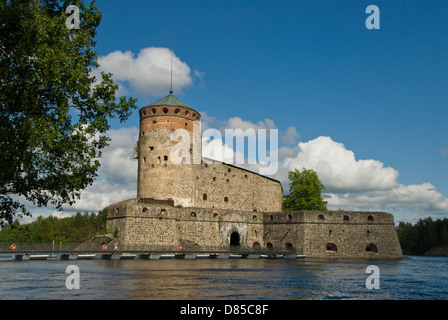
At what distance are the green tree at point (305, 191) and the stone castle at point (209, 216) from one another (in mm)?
5953

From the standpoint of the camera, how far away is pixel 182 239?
134ft

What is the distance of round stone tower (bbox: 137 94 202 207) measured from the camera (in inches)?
1705

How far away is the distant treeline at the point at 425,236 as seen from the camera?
8619cm

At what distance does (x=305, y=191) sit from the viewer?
2036 inches

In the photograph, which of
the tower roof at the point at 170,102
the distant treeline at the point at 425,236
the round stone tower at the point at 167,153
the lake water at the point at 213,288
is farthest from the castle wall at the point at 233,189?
the distant treeline at the point at 425,236

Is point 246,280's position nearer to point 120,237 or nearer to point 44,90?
point 44,90

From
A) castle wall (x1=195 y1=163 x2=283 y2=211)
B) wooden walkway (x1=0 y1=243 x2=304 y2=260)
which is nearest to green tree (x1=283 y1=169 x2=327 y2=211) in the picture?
castle wall (x1=195 y1=163 x2=283 y2=211)

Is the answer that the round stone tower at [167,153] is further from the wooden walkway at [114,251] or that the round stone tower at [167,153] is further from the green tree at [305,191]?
the green tree at [305,191]

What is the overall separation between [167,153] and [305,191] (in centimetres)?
1835

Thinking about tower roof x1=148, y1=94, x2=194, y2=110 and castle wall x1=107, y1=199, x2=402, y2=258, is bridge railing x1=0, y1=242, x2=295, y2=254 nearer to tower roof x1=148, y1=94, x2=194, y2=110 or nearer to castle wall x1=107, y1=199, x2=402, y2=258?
castle wall x1=107, y1=199, x2=402, y2=258

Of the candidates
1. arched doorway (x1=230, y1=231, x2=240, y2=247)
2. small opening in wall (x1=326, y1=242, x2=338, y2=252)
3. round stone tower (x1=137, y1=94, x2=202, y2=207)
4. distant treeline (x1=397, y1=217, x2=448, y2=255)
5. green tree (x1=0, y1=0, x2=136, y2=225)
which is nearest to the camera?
green tree (x1=0, y1=0, x2=136, y2=225)

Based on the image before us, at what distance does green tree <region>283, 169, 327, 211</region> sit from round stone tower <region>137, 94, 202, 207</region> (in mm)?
13506
